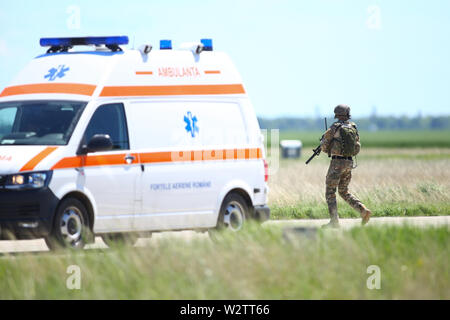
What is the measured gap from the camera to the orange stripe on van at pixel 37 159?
12078 mm

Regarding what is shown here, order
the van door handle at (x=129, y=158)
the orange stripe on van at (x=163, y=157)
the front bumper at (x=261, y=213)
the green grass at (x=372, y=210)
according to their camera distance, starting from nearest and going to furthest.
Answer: the orange stripe on van at (x=163, y=157), the van door handle at (x=129, y=158), the front bumper at (x=261, y=213), the green grass at (x=372, y=210)

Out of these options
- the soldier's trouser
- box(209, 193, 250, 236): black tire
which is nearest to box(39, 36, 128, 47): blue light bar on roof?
box(209, 193, 250, 236): black tire

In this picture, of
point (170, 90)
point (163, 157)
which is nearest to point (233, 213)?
point (163, 157)

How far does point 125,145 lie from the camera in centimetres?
1313

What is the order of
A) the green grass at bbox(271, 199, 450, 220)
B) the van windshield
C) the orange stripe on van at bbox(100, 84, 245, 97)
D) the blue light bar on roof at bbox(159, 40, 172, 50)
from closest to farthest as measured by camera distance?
the van windshield
the orange stripe on van at bbox(100, 84, 245, 97)
the blue light bar on roof at bbox(159, 40, 172, 50)
the green grass at bbox(271, 199, 450, 220)

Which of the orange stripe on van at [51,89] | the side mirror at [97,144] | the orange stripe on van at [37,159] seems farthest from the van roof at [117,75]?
the orange stripe on van at [37,159]

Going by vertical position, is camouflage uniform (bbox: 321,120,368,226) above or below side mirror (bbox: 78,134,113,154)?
below

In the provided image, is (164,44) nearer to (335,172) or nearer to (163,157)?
(163,157)

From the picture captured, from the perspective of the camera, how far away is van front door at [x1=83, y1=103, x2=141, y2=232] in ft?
41.6

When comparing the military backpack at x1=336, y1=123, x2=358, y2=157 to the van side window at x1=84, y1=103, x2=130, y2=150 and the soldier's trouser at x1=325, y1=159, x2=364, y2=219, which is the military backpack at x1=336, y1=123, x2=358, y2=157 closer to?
the soldier's trouser at x1=325, y1=159, x2=364, y2=219

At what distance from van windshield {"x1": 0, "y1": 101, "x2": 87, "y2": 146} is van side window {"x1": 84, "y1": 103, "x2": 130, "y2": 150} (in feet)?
0.81

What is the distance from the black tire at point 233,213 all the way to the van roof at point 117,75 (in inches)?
58.0

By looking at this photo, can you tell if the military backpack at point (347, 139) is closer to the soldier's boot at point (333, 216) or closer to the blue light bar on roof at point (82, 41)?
the soldier's boot at point (333, 216)

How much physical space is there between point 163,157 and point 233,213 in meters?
1.54
